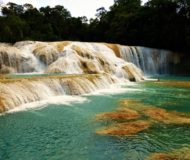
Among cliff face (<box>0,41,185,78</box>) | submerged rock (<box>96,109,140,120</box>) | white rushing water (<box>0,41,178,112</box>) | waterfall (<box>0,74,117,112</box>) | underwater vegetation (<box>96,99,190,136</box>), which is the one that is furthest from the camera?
cliff face (<box>0,41,185,78</box>)

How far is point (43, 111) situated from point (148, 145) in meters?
6.16

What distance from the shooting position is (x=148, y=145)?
1022 centimetres

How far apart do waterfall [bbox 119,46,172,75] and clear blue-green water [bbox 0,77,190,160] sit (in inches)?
980

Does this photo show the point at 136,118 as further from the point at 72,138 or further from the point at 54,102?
the point at 54,102

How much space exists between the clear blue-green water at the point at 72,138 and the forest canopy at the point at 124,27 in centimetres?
3038

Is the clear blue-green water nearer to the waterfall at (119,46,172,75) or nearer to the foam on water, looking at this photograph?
the foam on water

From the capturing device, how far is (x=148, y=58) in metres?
42.4

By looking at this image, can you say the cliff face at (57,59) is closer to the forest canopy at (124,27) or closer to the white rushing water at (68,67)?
the white rushing water at (68,67)

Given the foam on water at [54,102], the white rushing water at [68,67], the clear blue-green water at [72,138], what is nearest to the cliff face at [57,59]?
the white rushing water at [68,67]

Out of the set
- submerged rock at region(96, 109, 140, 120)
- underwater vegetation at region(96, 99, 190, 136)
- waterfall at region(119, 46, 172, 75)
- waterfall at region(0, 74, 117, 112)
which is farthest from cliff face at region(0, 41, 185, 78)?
submerged rock at region(96, 109, 140, 120)

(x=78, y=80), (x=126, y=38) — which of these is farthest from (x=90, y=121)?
(x=126, y=38)

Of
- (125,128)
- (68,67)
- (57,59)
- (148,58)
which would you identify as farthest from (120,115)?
(148,58)

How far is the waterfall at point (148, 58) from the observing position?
40.4m

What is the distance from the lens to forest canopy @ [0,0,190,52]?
45.1 metres
